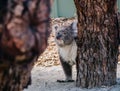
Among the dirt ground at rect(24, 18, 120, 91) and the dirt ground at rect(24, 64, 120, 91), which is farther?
the dirt ground at rect(24, 18, 120, 91)

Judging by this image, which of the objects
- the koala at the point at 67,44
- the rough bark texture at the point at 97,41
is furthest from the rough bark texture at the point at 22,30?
the koala at the point at 67,44

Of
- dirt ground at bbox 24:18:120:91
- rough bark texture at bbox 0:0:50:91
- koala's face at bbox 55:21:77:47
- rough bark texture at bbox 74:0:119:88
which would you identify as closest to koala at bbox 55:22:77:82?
koala's face at bbox 55:21:77:47

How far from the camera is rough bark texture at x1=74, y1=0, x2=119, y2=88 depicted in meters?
5.56

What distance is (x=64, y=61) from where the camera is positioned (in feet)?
25.0

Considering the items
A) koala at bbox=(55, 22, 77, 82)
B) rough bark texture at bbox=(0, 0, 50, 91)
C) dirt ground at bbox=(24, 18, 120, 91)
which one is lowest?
dirt ground at bbox=(24, 18, 120, 91)

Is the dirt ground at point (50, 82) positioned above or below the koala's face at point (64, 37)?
below

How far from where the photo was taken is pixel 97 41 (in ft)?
18.6

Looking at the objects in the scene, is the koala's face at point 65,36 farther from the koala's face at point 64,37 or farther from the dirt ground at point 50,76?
the dirt ground at point 50,76

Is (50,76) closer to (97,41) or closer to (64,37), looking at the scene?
(64,37)

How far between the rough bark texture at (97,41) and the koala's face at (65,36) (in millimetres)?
1800

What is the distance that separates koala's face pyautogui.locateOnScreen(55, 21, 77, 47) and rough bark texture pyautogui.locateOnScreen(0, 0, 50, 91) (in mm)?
6060

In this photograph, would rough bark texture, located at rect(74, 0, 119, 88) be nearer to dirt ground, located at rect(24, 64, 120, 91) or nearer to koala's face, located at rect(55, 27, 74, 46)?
dirt ground, located at rect(24, 64, 120, 91)

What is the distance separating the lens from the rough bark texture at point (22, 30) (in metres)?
1.44

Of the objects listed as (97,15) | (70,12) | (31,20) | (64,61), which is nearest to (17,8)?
(31,20)
